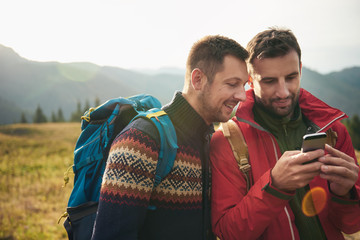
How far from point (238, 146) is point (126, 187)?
1.44 metres

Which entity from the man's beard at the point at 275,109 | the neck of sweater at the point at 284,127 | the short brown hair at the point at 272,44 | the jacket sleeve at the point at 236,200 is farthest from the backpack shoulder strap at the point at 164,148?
the short brown hair at the point at 272,44

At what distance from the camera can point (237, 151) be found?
254cm

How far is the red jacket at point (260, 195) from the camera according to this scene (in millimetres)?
2119

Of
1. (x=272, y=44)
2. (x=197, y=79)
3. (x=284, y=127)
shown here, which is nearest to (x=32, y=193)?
(x=197, y=79)

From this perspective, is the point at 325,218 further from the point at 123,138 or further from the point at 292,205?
the point at 123,138

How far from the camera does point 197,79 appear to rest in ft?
9.18

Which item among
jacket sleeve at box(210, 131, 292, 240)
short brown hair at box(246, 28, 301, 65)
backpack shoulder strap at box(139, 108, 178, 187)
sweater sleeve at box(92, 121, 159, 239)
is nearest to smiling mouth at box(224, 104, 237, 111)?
jacket sleeve at box(210, 131, 292, 240)

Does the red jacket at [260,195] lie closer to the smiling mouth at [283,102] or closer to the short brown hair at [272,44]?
the smiling mouth at [283,102]

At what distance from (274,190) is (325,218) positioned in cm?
116

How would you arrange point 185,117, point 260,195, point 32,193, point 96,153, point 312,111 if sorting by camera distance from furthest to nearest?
1. point 32,193
2. point 312,111
3. point 185,117
4. point 96,153
5. point 260,195

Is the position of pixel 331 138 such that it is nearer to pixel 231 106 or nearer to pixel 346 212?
pixel 346 212

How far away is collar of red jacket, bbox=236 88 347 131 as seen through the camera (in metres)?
2.59

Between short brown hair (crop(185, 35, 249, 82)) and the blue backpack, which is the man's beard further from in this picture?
the blue backpack

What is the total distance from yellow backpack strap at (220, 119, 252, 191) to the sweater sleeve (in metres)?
1.07
